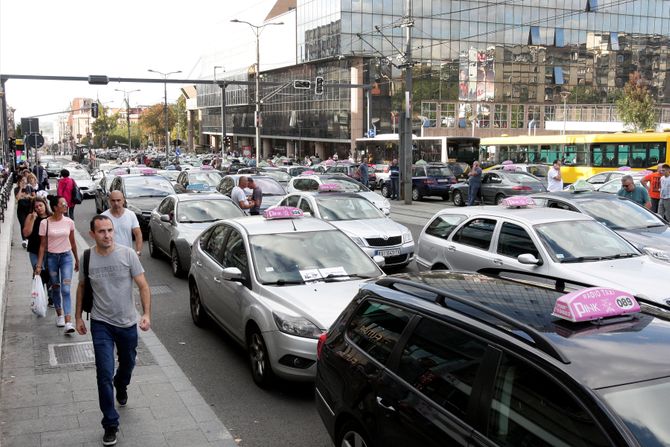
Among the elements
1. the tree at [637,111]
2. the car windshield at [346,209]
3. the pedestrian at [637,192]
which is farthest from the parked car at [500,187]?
the tree at [637,111]

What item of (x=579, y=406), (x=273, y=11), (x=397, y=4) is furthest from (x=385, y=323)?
(x=273, y=11)

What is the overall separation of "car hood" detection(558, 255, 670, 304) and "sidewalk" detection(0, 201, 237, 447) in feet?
13.7

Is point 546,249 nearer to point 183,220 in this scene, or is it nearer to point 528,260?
point 528,260

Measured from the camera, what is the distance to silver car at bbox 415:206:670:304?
7128 millimetres

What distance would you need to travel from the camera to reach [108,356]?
16.6 ft

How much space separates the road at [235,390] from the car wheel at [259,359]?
122 millimetres

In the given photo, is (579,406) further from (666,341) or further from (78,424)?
(78,424)

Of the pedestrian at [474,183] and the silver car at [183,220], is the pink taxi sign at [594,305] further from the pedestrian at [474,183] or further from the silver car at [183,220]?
the pedestrian at [474,183]

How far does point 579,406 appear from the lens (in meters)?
2.63

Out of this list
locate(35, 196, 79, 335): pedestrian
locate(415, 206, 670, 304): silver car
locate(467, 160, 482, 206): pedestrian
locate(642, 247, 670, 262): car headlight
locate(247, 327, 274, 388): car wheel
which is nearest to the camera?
locate(247, 327, 274, 388): car wheel

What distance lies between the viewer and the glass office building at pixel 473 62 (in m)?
63.7

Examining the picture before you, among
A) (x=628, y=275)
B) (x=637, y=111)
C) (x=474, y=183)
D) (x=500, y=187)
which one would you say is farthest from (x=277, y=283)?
(x=637, y=111)

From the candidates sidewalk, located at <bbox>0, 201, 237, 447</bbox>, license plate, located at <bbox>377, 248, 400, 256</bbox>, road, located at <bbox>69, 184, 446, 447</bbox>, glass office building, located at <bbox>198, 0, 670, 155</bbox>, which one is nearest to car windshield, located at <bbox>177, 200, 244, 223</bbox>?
road, located at <bbox>69, 184, 446, 447</bbox>

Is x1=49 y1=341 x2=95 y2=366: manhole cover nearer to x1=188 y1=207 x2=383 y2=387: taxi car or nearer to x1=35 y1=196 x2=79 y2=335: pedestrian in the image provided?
x1=35 y1=196 x2=79 y2=335: pedestrian
